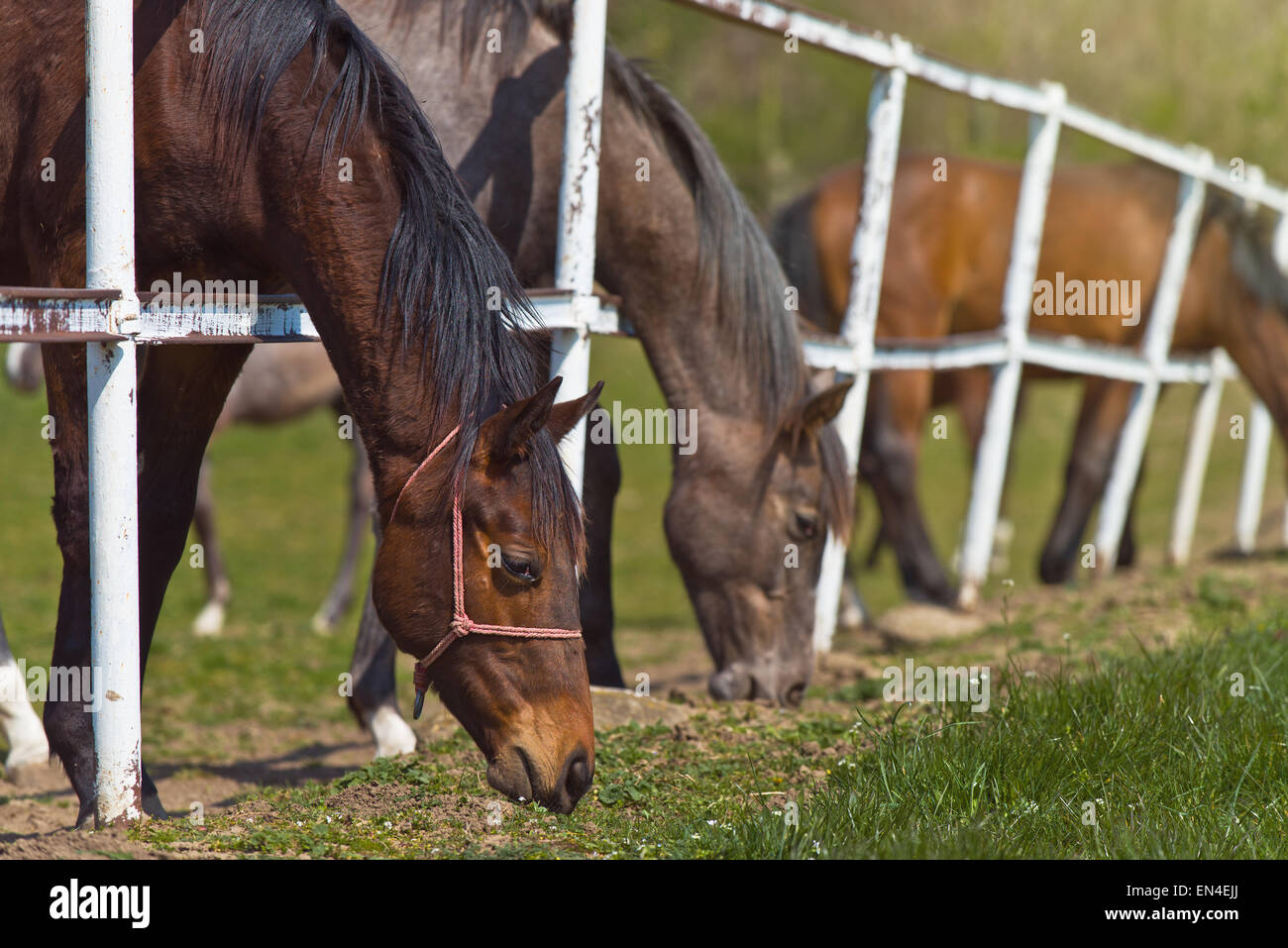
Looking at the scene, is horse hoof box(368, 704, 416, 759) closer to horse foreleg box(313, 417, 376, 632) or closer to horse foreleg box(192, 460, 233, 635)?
horse foreleg box(313, 417, 376, 632)

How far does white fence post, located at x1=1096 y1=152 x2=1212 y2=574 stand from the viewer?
729cm

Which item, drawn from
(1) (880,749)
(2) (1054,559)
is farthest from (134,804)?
(2) (1054,559)

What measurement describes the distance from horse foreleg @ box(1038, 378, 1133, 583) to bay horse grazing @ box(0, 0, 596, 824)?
18.2 ft

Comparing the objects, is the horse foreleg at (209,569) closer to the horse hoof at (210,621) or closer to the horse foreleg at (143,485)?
the horse hoof at (210,621)

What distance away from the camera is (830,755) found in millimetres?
3320

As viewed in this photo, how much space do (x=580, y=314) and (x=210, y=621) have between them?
4.72 metres

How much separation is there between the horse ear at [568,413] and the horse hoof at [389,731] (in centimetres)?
171

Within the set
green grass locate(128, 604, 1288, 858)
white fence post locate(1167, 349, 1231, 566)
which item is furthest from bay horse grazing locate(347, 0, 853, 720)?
white fence post locate(1167, 349, 1231, 566)

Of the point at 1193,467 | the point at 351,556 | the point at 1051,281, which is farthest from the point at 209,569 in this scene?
the point at 1193,467

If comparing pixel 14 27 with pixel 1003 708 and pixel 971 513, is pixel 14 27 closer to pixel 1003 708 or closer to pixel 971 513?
pixel 1003 708

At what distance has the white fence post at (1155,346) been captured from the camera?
7.29m

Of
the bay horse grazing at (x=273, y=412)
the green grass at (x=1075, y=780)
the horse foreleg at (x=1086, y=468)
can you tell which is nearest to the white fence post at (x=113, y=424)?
the green grass at (x=1075, y=780)
